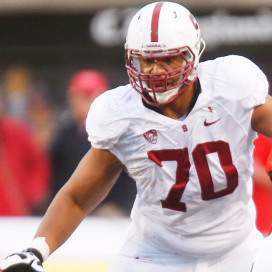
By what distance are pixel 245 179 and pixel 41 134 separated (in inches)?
256

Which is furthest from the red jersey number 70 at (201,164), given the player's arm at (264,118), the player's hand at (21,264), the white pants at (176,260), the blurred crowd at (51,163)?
the blurred crowd at (51,163)

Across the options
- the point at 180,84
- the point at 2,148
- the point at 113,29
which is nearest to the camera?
the point at 180,84

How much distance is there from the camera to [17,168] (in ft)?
24.5

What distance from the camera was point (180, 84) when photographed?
3.99 meters

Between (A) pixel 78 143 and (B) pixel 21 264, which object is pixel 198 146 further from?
(A) pixel 78 143

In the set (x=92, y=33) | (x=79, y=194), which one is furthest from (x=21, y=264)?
(x=92, y=33)

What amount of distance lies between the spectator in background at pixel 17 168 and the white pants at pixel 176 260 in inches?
122

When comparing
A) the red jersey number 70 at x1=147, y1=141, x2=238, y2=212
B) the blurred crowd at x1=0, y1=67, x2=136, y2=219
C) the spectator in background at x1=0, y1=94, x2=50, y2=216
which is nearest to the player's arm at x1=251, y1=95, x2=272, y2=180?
the red jersey number 70 at x1=147, y1=141, x2=238, y2=212

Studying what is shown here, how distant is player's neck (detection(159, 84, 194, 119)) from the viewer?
160 inches

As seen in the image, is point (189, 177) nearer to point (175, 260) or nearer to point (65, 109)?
point (175, 260)

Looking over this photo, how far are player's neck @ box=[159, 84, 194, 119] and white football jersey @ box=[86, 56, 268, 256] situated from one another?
0.04 m

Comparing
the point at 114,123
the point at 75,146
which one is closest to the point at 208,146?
the point at 114,123

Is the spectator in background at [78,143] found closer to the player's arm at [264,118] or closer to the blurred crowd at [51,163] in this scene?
the blurred crowd at [51,163]

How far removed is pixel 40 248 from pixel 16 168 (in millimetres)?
3592
